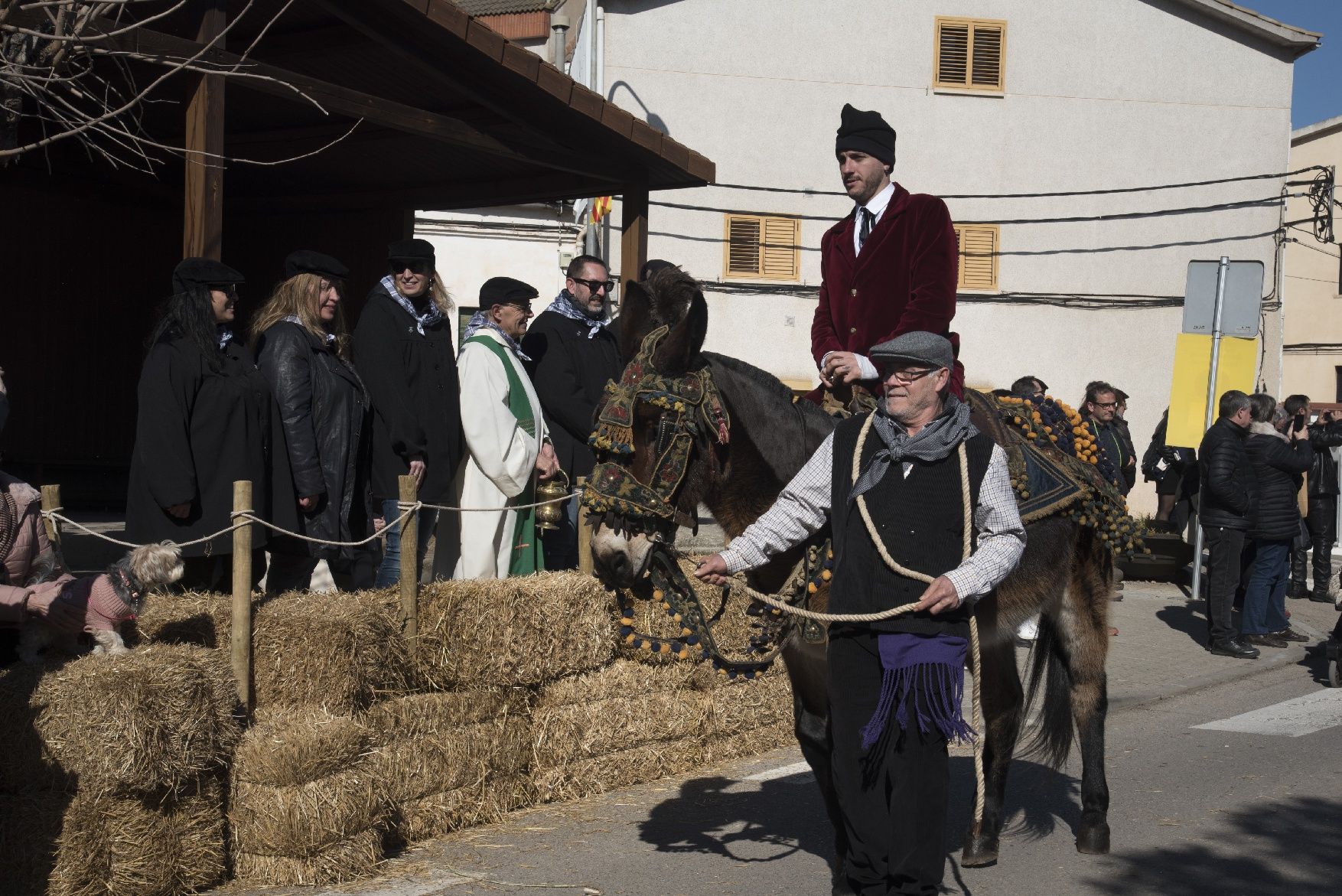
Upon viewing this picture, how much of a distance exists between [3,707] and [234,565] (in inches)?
41.4

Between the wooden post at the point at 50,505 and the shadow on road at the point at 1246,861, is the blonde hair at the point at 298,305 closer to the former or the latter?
the wooden post at the point at 50,505

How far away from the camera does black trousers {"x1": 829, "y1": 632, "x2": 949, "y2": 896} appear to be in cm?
421

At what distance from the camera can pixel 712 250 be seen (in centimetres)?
2339

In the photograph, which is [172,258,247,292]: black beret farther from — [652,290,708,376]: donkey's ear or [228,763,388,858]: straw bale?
[652,290,708,376]: donkey's ear

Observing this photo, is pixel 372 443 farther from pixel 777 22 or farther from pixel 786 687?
pixel 777 22

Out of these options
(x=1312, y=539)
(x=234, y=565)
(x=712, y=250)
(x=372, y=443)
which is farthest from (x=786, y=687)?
(x=712, y=250)

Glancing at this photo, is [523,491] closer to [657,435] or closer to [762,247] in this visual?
[657,435]

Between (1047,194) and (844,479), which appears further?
(1047,194)

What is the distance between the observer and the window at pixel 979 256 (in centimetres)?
2436

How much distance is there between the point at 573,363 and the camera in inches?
324

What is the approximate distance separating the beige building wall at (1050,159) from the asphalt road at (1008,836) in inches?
635

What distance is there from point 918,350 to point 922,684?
1.01 meters

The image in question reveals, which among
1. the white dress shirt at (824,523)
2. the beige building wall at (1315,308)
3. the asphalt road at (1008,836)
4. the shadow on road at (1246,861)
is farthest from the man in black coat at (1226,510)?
the beige building wall at (1315,308)

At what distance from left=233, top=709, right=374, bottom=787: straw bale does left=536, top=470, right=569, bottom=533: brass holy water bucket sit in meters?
2.34
